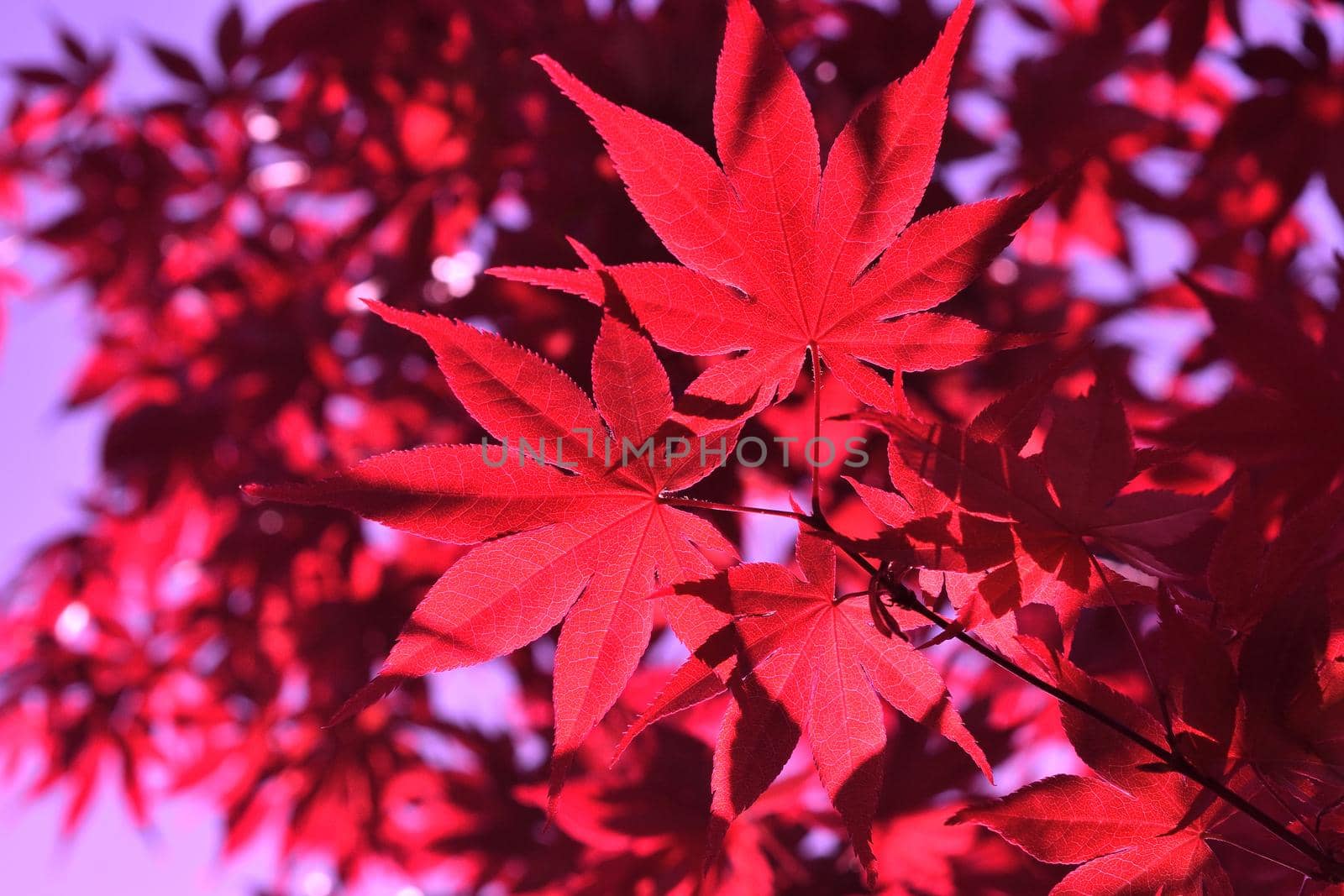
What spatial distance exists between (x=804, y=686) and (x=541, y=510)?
0.23m

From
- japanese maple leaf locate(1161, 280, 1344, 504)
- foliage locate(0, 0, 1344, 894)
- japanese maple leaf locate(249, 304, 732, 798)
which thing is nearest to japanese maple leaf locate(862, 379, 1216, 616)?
foliage locate(0, 0, 1344, 894)

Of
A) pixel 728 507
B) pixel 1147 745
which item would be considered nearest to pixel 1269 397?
pixel 1147 745

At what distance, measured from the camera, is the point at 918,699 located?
2.23ft

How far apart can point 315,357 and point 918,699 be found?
6.26ft

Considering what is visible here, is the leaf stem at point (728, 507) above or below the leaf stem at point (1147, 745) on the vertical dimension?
above

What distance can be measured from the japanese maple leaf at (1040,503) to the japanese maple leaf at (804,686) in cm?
12

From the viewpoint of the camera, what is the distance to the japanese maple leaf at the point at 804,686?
64 cm

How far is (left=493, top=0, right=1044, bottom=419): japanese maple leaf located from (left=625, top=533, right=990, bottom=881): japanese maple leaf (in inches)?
5.5

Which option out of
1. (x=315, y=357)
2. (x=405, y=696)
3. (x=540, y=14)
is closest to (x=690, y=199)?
(x=540, y=14)

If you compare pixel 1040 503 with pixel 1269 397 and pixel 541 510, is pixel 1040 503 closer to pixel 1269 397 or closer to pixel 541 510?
pixel 541 510

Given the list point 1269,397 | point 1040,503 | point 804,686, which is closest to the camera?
point 1040,503

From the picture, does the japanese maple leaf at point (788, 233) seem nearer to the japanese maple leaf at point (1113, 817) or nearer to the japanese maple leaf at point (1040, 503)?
the japanese maple leaf at point (1040, 503)

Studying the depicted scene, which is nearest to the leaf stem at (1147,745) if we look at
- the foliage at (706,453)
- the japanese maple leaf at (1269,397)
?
the foliage at (706,453)

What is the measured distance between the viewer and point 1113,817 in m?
0.64
